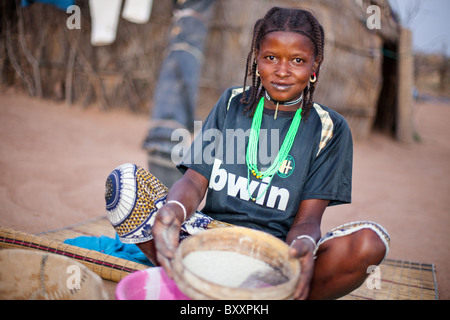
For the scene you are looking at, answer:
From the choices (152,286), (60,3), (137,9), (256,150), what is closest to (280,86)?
(256,150)

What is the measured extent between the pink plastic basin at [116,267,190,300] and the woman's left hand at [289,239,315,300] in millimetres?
348

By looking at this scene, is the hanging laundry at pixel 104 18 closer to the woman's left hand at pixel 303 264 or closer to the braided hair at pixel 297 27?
the braided hair at pixel 297 27

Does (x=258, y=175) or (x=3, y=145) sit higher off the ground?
(x=258, y=175)

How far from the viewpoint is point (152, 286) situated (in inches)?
47.6

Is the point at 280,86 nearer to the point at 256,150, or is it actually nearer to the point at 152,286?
the point at 256,150

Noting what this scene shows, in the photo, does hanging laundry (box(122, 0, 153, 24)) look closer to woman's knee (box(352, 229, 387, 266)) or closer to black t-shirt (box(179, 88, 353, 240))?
black t-shirt (box(179, 88, 353, 240))

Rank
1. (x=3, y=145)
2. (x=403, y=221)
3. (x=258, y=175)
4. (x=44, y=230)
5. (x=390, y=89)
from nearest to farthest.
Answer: (x=258, y=175)
(x=44, y=230)
(x=403, y=221)
(x=3, y=145)
(x=390, y=89)

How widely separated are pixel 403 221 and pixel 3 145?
4.05 meters

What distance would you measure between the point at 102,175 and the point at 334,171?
2619mm

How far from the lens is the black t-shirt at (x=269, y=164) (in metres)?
1.56

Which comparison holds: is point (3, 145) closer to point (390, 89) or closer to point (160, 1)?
point (160, 1)

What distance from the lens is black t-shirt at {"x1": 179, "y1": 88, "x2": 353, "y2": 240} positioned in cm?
156

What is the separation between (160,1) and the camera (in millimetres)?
6625
